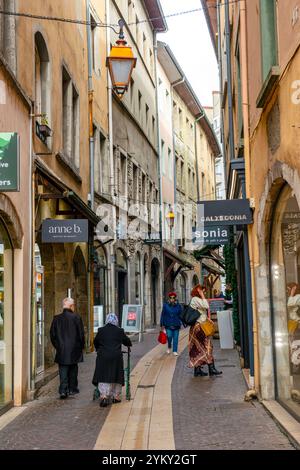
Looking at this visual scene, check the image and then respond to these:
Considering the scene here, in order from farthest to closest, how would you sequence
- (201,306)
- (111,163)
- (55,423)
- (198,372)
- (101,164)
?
(111,163) → (101,164) → (201,306) → (198,372) → (55,423)

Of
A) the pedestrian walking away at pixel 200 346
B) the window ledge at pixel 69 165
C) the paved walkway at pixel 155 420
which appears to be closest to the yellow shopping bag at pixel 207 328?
the pedestrian walking away at pixel 200 346

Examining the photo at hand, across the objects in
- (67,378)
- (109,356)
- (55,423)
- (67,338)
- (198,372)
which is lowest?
(55,423)

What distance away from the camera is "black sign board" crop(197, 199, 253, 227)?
988 centimetres

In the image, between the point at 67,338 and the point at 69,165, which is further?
the point at 69,165

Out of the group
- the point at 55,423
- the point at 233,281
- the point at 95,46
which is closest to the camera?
the point at 55,423

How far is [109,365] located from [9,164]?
10.8ft

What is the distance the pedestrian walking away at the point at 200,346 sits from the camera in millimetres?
12352

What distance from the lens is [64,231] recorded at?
40.5 ft

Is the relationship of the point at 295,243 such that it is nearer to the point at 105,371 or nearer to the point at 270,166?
the point at 270,166

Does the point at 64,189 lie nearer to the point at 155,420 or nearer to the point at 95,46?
the point at 155,420

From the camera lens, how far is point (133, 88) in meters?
26.1

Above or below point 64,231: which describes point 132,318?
below

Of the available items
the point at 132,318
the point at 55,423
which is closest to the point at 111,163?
the point at 132,318
